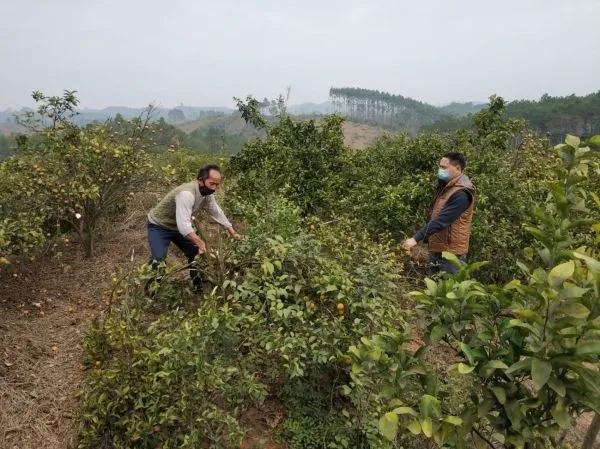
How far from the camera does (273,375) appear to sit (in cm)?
321

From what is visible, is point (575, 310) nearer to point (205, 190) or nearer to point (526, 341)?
point (526, 341)

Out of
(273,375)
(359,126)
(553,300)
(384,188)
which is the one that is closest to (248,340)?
(273,375)

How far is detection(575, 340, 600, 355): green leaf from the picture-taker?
1261 mm

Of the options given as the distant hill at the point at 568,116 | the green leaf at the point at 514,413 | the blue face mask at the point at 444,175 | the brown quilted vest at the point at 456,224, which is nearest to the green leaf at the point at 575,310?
the green leaf at the point at 514,413

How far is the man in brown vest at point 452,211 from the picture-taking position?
4203mm

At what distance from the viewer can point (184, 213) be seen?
4062 millimetres

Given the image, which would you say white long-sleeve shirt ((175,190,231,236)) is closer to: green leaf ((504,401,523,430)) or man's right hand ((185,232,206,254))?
man's right hand ((185,232,206,254))

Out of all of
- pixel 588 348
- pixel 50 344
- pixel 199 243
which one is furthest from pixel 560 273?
pixel 50 344

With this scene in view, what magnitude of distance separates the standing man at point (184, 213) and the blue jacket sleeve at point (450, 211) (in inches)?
70.3

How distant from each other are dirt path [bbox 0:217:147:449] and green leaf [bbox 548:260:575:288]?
9.95ft

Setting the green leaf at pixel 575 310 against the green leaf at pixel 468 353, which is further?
the green leaf at pixel 468 353

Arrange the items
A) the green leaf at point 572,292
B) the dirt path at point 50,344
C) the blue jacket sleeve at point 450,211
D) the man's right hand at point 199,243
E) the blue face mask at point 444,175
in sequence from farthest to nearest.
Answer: the blue face mask at point 444,175, the blue jacket sleeve at point 450,211, the man's right hand at point 199,243, the dirt path at point 50,344, the green leaf at point 572,292

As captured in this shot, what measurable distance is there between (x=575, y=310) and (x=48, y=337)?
4141 millimetres

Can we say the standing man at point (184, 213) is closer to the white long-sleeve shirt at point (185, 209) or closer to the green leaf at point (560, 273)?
the white long-sleeve shirt at point (185, 209)
